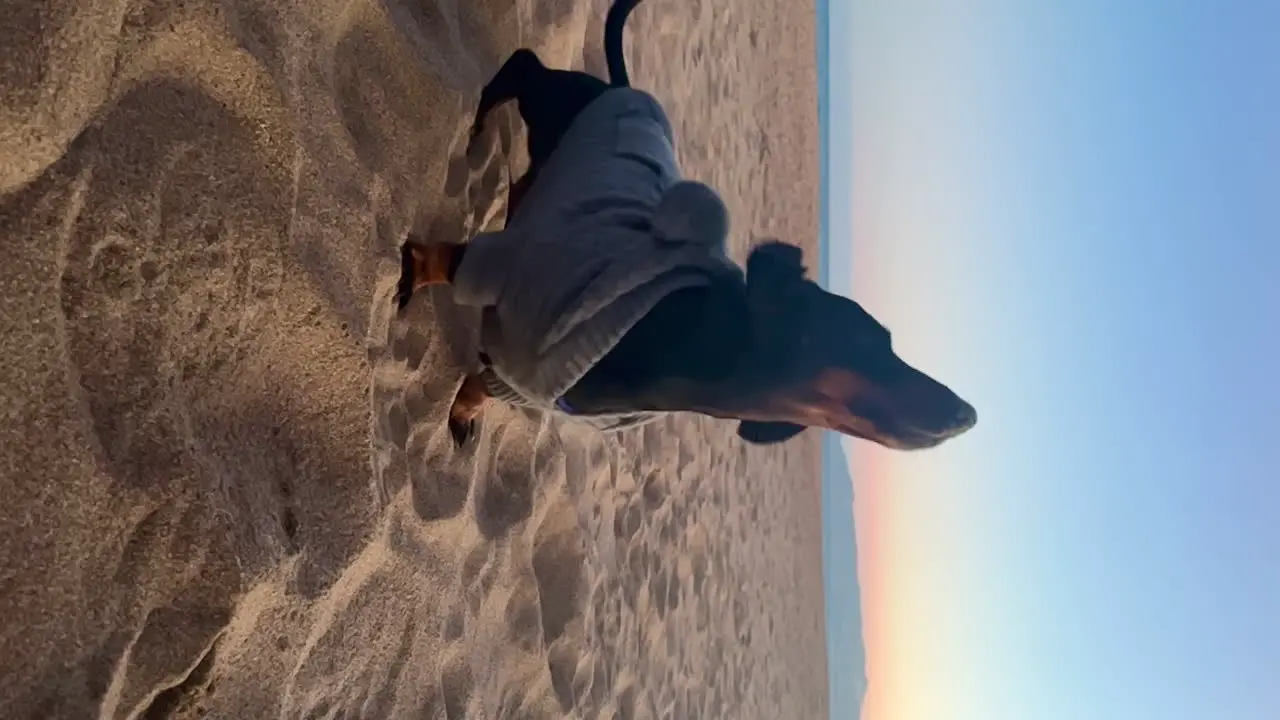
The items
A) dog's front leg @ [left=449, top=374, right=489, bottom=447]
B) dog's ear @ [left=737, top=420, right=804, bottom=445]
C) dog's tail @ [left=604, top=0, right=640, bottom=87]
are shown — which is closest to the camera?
dog's ear @ [left=737, top=420, right=804, bottom=445]

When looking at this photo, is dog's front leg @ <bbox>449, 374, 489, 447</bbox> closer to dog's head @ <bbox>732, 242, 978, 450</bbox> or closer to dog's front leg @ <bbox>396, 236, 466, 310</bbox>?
dog's front leg @ <bbox>396, 236, 466, 310</bbox>

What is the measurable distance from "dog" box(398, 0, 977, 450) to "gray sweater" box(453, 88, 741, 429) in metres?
0.03

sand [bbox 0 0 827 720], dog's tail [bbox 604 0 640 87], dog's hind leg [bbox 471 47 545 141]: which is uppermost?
dog's tail [bbox 604 0 640 87]

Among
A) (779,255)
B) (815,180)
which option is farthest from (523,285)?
(815,180)

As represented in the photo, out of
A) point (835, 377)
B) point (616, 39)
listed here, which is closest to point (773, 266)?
point (835, 377)

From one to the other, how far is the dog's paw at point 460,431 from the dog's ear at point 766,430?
41 centimetres

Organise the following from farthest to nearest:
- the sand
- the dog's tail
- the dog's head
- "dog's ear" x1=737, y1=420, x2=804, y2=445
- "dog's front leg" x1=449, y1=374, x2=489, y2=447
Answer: the dog's tail → "dog's front leg" x1=449, y1=374, x2=489, y2=447 → "dog's ear" x1=737, y1=420, x2=804, y2=445 → the dog's head → the sand

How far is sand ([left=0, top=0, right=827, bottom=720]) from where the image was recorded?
0.69 m

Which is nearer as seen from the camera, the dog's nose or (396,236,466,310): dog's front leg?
the dog's nose

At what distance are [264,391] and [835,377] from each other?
22.6 inches

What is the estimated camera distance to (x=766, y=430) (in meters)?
1.12

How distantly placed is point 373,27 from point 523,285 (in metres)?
0.34

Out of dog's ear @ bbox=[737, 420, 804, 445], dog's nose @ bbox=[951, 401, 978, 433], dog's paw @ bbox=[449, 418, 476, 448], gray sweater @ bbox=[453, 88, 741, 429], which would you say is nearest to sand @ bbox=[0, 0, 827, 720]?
dog's paw @ bbox=[449, 418, 476, 448]

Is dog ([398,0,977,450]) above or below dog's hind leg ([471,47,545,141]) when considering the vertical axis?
below
